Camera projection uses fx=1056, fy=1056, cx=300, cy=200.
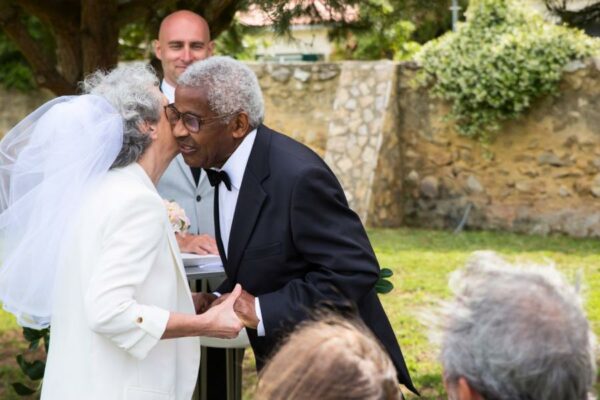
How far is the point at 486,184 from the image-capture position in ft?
37.3

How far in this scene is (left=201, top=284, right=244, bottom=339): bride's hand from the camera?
9.61 feet

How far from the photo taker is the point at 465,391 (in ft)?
5.94

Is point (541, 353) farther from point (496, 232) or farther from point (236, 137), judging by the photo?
point (496, 232)

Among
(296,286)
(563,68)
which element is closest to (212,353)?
(296,286)

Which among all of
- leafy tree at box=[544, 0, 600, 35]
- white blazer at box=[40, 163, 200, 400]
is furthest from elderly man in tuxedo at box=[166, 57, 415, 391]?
leafy tree at box=[544, 0, 600, 35]

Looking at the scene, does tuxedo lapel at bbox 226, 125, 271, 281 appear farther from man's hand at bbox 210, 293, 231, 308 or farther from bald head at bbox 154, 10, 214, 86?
bald head at bbox 154, 10, 214, 86

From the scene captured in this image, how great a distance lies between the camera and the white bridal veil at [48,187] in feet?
9.59

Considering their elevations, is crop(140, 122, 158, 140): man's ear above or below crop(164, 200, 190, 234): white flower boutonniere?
above

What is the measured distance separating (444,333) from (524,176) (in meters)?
9.53

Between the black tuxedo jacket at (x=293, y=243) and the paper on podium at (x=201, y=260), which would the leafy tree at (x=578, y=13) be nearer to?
the paper on podium at (x=201, y=260)

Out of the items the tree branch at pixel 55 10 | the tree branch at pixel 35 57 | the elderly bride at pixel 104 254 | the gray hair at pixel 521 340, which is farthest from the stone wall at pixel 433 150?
the gray hair at pixel 521 340

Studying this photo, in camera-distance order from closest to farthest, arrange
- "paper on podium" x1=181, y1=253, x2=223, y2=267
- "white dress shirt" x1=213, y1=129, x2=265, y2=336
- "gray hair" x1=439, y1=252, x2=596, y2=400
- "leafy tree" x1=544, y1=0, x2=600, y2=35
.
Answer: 1. "gray hair" x1=439, y1=252, x2=596, y2=400
2. "white dress shirt" x1=213, y1=129, x2=265, y2=336
3. "paper on podium" x1=181, y1=253, x2=223, y2=267
4. "leafy tree" x1=544, y1=0, x2=600, y2=35

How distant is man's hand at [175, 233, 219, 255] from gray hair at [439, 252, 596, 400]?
76.2 inches

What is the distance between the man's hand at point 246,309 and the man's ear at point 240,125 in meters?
0.47
